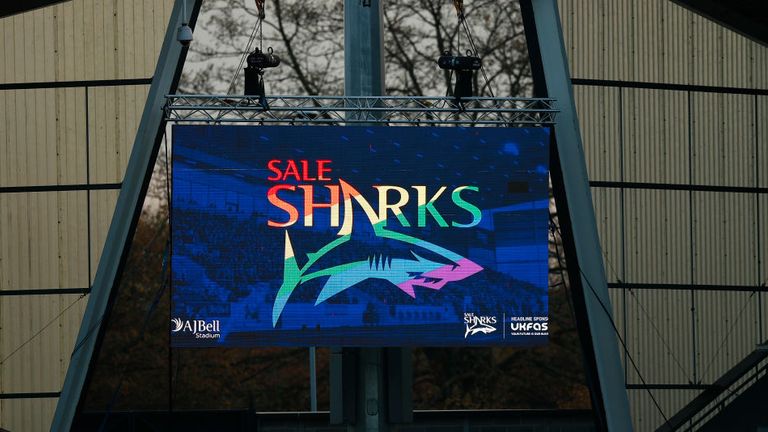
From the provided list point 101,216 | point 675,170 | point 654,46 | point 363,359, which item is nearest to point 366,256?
point 363,359

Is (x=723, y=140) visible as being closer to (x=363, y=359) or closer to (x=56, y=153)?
(x=363, y=359)

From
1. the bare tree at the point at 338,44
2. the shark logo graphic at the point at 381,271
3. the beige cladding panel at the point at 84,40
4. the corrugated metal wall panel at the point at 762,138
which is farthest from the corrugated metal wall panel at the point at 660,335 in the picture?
the bare tree at the point at 338,44

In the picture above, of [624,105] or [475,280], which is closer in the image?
[475,280]

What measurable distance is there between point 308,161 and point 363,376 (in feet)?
10.8

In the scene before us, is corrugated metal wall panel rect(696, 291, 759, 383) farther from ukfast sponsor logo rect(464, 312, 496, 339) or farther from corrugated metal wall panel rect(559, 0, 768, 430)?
ukfast sponsor logo rect(464, 312, 496, 339)

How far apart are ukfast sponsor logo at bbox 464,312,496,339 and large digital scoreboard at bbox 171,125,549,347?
0.5 inches

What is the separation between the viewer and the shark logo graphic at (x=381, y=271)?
51.4ft

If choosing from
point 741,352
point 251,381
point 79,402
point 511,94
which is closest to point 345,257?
point 79,402

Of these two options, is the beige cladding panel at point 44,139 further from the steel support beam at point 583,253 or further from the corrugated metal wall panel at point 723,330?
the corrugated metal wall panel at point 723,330

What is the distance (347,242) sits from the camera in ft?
51.7

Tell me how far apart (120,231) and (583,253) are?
6249mm

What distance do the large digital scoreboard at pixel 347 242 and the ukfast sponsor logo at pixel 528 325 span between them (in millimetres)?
12

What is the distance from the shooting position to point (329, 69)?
3089 cm

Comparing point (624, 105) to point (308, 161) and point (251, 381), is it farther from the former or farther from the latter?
point (251, 381)
